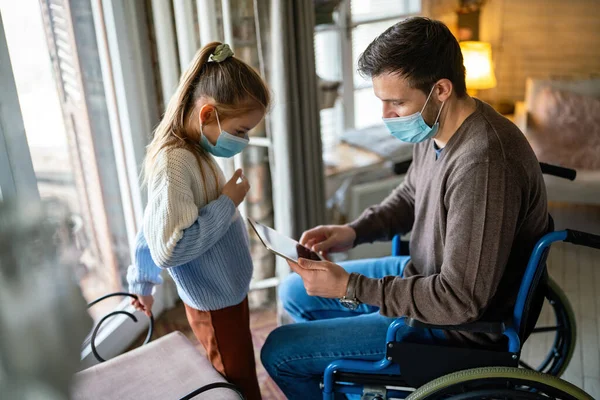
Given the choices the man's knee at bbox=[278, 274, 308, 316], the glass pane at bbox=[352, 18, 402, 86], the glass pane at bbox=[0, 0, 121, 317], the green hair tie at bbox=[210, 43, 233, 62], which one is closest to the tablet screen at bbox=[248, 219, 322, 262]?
the man's knee at bbox=[278, 274, 308, 316]

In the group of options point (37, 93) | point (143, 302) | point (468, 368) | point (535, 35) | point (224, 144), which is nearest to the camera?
point (468, 368)

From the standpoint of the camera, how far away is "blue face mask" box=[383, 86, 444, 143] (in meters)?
1.29

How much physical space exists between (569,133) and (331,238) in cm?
189

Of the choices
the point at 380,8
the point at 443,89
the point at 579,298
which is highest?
the point at 380,8

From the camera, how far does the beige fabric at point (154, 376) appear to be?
4.21 ft

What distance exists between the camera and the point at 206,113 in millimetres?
1302

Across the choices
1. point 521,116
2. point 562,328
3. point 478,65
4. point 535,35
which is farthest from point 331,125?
point 562,328

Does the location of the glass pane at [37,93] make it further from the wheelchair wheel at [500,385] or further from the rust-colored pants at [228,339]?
the wheelchair wheel at [500,385]

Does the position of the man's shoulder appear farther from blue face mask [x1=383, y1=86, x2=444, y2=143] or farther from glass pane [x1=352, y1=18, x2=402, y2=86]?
glass pane [x1=352, y1=18, x2=402, y2=86]

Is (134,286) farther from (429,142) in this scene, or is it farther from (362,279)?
(429,142)

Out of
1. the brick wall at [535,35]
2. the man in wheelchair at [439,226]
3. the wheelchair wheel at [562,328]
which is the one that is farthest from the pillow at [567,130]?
the man in wheelchair at [439,226]

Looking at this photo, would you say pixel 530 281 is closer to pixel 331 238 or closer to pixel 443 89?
pixel 443 89

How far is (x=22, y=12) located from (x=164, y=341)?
1022mm

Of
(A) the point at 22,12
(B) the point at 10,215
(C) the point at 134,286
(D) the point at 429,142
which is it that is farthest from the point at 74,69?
(B) the point at 10,215
